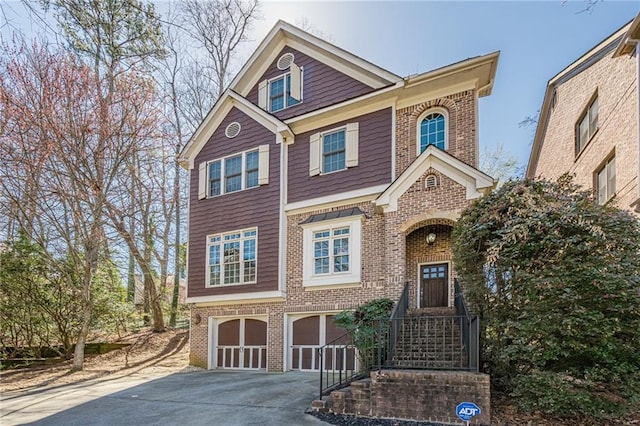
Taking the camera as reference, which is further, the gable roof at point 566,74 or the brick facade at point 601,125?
the gable roof at point 566,74

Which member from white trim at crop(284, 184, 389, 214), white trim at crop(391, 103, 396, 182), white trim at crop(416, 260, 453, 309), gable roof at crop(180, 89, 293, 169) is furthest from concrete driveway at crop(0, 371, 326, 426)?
gable roof at crop(180, 89, 293, 169)

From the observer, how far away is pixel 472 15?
10430 millimetres

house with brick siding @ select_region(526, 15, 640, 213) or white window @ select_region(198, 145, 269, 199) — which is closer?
house with brick siding @ select_region(526, 15, 640, 213)

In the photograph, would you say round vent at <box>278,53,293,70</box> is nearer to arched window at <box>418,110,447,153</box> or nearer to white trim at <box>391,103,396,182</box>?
white trim at <box>391,103,396,182</box>

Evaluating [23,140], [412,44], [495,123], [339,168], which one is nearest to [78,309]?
[23,140]

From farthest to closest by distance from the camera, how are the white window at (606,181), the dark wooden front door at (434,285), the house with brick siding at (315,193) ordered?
the white window at (606,181) → the dark wooden front door at (434,285) → the house with brick siding at (315,193)

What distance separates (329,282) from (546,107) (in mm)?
11891

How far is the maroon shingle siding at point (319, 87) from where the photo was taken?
13398 millimetres

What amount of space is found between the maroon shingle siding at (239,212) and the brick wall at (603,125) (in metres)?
8.60

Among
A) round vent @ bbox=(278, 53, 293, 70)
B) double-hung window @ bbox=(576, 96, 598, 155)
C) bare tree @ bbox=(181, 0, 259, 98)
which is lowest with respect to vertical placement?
double-hung window @ bbox=(576, 96, 598, 155)

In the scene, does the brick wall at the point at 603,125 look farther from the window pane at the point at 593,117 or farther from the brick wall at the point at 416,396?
the brick wall at the point at 416,396

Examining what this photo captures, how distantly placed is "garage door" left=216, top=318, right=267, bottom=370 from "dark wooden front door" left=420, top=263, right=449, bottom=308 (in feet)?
16.5

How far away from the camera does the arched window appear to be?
12.1 m

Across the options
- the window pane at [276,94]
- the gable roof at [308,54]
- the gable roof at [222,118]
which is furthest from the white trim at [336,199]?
the window pane at [276,94]
